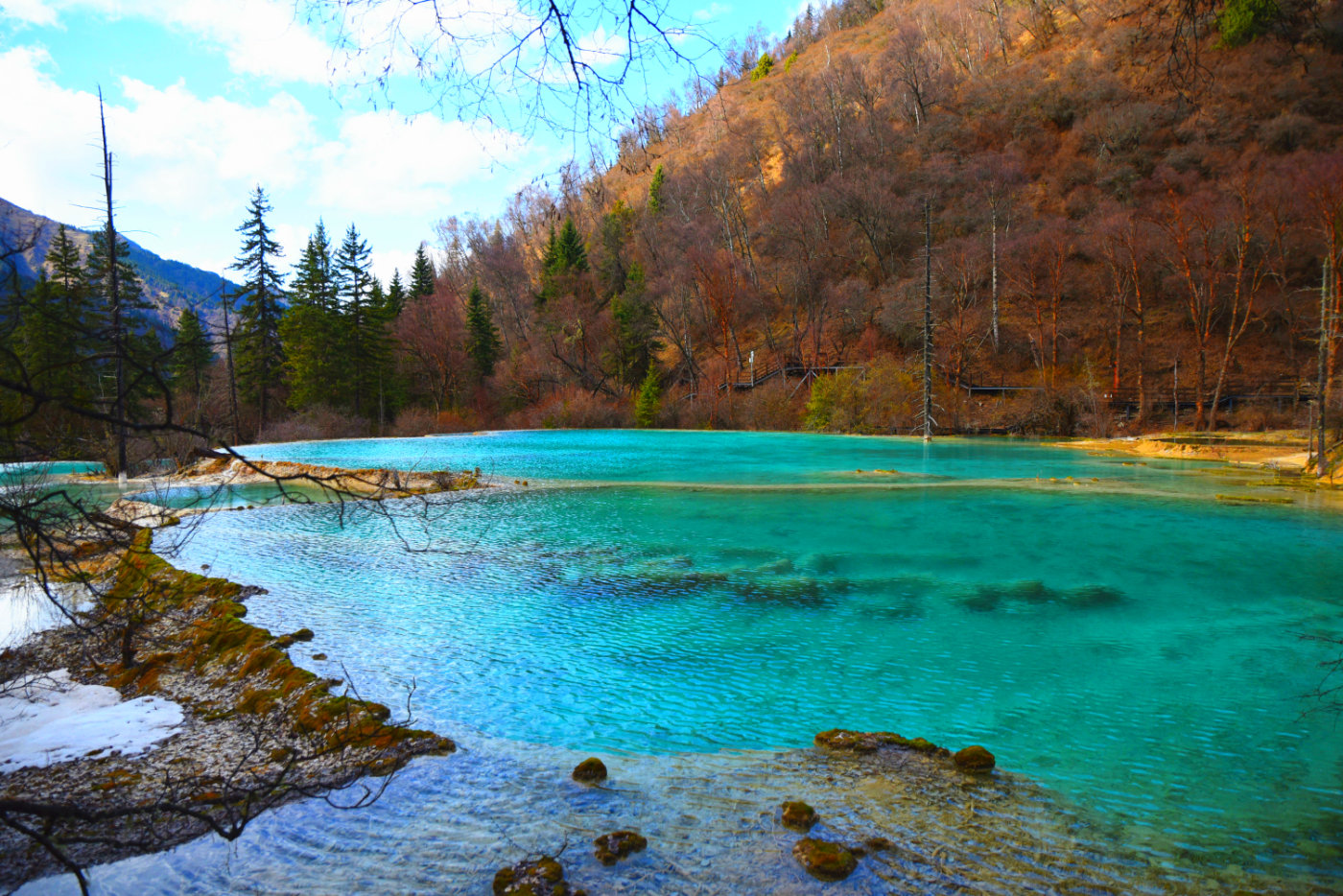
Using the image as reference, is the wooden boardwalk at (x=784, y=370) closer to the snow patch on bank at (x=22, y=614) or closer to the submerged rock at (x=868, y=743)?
the snow patch on bank at (x=22, y=614)

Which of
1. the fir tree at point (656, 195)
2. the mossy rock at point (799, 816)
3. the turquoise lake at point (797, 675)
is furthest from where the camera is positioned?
the fir tree at point (656, 195)

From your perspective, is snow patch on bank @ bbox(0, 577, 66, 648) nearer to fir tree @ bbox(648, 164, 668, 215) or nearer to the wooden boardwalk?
the wooden boardwalk

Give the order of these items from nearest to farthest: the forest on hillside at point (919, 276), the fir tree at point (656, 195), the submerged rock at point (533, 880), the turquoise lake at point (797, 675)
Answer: the submerged rock at point (533, 880) < the turquoise lake at point (797, 675) < the forest on hillside at point (919, 276) < the fir tree at point (656, 195)

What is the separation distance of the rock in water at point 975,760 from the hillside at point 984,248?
25.9m

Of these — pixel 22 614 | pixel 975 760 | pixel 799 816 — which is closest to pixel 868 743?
pixel 975 760

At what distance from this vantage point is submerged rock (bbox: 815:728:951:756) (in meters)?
→ 4.93

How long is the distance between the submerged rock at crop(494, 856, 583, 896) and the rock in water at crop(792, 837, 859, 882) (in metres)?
1.11

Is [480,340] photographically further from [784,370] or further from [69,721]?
[69,721]

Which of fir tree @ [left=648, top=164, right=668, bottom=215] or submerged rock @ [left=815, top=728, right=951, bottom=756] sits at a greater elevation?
fir tree @ [left=648, top=164, right=668, bottom=215]

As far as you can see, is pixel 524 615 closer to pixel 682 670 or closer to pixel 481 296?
pixel 682 670

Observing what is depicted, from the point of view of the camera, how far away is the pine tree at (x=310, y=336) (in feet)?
135

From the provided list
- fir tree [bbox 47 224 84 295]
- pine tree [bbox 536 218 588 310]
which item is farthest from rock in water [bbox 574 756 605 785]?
pine tree [bbox 536 218 588 310]

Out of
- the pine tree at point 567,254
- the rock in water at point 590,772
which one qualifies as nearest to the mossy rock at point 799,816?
the rock in water at point 590,772

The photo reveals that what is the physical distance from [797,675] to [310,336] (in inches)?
1653
